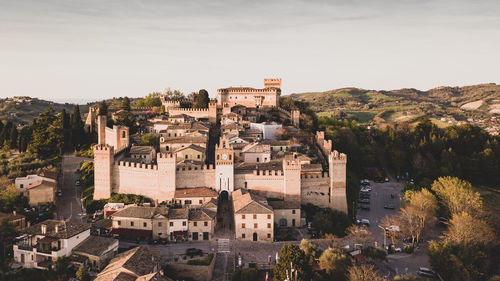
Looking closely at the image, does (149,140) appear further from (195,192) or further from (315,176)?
(315,176)

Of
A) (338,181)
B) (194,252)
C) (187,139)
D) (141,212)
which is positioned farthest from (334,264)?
(187,139)

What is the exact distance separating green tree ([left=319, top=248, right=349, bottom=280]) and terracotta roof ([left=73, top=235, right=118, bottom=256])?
35.6 ft

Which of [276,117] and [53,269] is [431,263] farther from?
[276,117]

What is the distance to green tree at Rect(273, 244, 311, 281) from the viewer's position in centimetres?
1905

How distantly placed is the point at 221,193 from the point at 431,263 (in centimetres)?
1337

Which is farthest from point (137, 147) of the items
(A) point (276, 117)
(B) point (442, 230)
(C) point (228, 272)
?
(B) point (442, 230)

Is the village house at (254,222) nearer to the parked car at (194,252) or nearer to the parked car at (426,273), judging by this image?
the parked car at (194,252)

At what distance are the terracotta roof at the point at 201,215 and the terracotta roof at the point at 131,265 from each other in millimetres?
3678

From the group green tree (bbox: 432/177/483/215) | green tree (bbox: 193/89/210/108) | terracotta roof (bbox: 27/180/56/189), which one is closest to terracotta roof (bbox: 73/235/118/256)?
terracotta roof (bbox: 27/180/56/189)

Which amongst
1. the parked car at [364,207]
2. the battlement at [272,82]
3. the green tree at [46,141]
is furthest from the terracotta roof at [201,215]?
the battlement at [272,82]

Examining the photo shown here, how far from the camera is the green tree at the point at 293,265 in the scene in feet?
62.5

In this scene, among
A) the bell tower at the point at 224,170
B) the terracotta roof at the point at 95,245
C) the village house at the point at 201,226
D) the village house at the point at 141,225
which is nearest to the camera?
the terracotta roof at the point at 95,245

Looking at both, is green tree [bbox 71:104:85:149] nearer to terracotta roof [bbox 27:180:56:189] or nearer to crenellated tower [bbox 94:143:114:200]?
terracotta roof [bbox 27:180:56:189]

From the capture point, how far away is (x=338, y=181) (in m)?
27.7
